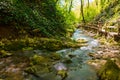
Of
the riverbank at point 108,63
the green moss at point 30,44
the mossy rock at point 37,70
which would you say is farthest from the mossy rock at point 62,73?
the green moss at point 30,44

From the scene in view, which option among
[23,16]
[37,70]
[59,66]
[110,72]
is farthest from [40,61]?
[23,16]

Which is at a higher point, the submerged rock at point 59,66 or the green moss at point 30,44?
the green moss at point 30,44

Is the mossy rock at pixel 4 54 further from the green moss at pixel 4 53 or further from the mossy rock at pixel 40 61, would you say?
the mossy rock at pixel 40 61

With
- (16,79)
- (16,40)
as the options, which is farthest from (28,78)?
(16,40)

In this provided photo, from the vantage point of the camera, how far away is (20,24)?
14547mm

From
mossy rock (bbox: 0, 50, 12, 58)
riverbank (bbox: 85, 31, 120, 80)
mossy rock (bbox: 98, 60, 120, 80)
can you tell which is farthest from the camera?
mossy rock (bbox: 0, 50, 12, 58)

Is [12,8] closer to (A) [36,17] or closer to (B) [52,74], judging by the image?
(A) [36,17]

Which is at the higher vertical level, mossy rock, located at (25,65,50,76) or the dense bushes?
the dense bushes

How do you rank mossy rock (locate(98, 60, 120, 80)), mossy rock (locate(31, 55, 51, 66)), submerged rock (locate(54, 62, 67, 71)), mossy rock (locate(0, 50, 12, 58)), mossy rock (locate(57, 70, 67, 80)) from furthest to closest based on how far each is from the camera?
mossy rock (locate(0, 50, 12, 58))
mossy rock (locate(31, 55, 51, 66))
submerged rock (locate(54, 62, 67, 71))
mossy rock (locate(57, 70, 67, 80))
mossy rock (locate(98, 60, 120, 80))

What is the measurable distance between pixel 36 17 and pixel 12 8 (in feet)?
8.78

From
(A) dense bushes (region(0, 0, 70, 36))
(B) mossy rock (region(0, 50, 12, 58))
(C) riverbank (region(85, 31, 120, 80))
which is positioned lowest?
(C) riverbank (region(85, 31, 120, 80))

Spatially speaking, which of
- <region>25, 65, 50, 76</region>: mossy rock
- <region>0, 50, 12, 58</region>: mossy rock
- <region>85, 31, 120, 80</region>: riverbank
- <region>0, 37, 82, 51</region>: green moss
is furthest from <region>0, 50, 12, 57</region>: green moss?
<region>85, 31, 120, 80</region>: riverbank

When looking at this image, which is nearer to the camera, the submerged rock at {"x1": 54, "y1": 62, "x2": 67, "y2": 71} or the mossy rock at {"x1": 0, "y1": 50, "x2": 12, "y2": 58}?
the submerged rock at {"x1": 54, "y1": 62, "x2": 67, "y2": 71}

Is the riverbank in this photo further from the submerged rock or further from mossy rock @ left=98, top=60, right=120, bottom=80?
the submerged rock
